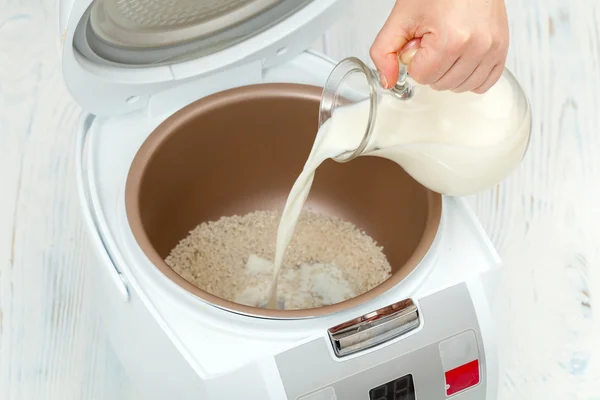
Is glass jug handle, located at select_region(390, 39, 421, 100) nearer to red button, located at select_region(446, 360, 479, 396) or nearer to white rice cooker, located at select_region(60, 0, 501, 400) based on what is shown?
white rice cooker, located at select_region(60, 0, 501, 400)

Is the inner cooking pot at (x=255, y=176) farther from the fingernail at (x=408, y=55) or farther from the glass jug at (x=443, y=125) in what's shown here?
the fingernail at (x=408, y=55)

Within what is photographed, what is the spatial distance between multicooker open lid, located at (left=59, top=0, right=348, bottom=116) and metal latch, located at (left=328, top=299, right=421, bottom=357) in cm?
37

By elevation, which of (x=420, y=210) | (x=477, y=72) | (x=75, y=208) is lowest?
(x=75, y=208)

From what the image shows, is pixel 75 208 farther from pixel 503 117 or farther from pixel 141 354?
pixel 503 117

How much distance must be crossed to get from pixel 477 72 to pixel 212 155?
1.54 ft

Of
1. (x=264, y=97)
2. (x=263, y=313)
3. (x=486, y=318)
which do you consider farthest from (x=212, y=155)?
(x=486, y=318)

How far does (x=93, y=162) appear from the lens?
0.92 meters

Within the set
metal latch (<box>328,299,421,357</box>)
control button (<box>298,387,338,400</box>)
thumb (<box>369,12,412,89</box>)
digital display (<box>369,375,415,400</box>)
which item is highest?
thumb (<box>369,12,412,89</box>)

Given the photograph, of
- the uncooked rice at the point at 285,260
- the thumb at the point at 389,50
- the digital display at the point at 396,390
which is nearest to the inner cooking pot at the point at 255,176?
→ the uncooked rice at the point at 285,260

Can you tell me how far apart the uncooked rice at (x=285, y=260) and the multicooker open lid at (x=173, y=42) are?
241 mm

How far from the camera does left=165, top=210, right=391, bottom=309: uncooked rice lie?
1062mm

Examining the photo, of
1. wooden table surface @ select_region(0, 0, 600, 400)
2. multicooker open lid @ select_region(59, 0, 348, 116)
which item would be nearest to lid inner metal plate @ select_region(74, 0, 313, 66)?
multicooker open lid @ select_region(59, 0, 348, 116)

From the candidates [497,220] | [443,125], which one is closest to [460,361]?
[443,125]

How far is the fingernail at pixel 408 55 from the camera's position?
0.69 meters
